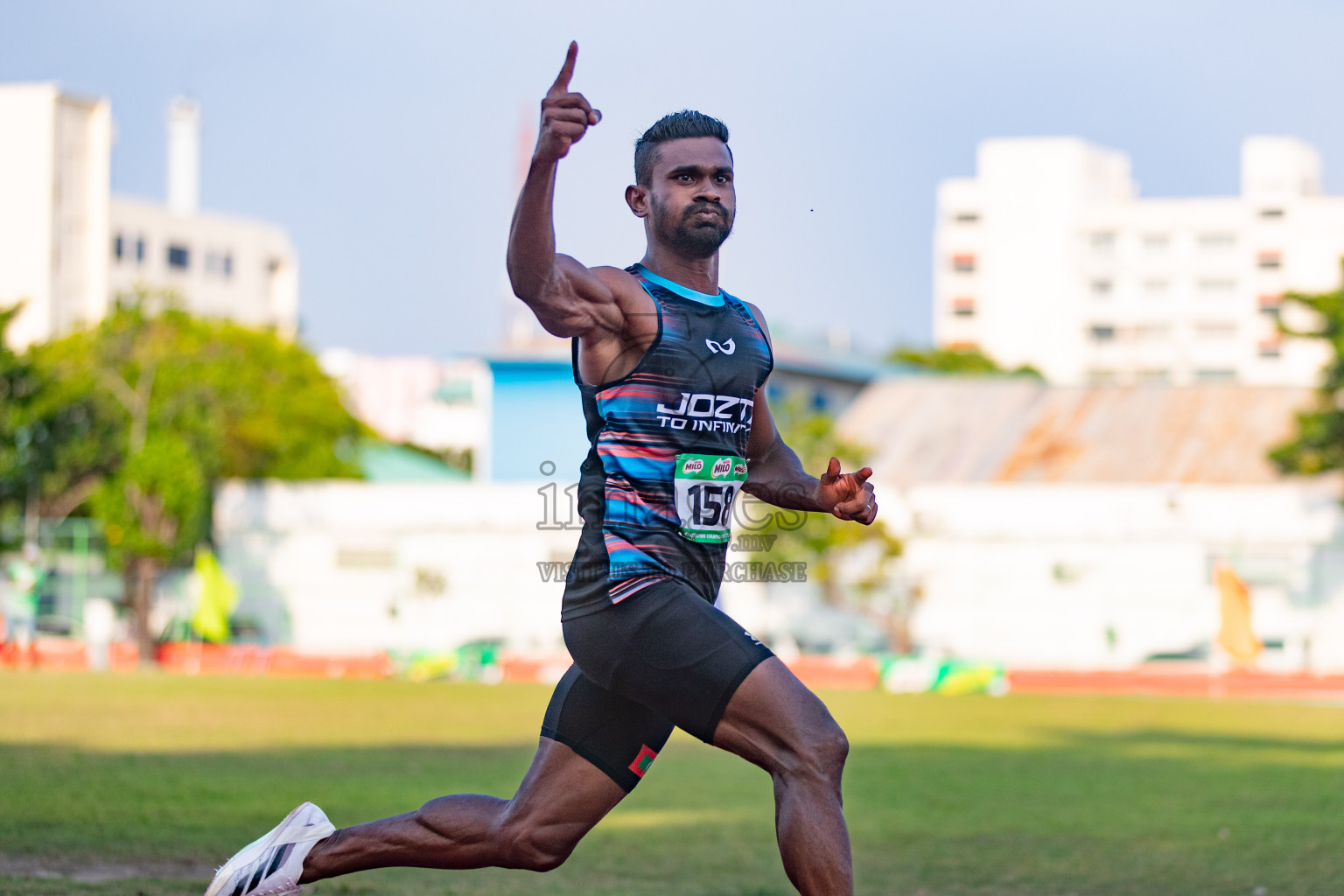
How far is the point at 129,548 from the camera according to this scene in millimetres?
42406

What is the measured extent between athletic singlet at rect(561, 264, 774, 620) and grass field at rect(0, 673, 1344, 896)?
317 cm

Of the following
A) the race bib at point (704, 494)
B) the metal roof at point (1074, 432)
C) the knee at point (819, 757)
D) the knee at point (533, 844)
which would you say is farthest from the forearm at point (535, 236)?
the metal roof at point (1074, 432)

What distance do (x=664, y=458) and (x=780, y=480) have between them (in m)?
0.82

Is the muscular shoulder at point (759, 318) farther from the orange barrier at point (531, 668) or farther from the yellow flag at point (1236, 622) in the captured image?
the orange barrier at point (531, 668)

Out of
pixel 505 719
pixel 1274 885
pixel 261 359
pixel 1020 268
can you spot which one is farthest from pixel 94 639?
pixel 1020 268

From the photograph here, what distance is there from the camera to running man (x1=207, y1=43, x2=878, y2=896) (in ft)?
15.6

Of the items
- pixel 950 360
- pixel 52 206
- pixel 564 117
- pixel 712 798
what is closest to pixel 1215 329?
pixel 950 360

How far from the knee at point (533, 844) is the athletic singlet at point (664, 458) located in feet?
2.19

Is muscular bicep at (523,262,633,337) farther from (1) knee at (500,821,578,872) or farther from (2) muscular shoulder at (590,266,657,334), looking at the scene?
(1) knee at (500,821,578,872)

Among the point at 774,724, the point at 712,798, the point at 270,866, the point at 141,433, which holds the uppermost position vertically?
the point at 141,433

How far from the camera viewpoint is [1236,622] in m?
33.0

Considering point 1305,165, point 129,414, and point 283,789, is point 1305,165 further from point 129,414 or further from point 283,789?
point 283,789

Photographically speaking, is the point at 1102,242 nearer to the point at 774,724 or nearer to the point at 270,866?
the point at 270,866

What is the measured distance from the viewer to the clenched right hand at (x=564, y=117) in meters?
4.50
